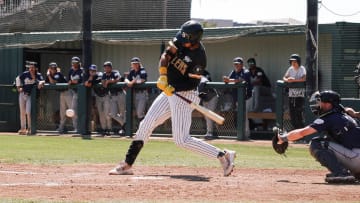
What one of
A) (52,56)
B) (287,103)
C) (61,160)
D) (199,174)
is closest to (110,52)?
(52,56)

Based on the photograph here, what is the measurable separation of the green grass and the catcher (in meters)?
2.43

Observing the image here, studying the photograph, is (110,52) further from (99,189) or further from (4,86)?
(99,189)

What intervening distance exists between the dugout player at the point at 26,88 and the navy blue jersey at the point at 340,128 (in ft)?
44.1

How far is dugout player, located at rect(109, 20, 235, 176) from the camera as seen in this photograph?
384 inches

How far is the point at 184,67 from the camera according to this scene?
9828 mm

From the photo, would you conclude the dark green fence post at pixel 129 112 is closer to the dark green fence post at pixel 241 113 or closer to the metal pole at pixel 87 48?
the metal pole at pixel 87 48

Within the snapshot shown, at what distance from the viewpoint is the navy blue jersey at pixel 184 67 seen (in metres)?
9.81

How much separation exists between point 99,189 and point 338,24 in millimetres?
11209

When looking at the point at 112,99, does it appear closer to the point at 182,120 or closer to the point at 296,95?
the point at 296,95

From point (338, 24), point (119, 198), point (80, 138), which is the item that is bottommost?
point (80, 138)

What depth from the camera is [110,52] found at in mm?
24719

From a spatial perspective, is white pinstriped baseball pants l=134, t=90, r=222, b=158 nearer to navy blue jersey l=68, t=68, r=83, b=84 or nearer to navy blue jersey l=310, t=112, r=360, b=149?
navy blue jersey l=310, t=112, r=360, b=149

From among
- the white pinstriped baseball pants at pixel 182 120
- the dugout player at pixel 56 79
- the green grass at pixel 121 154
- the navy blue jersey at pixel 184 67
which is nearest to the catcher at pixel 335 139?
the white pinstriped baseball pants at pixel 182 120

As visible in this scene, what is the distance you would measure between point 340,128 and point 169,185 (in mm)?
2060
